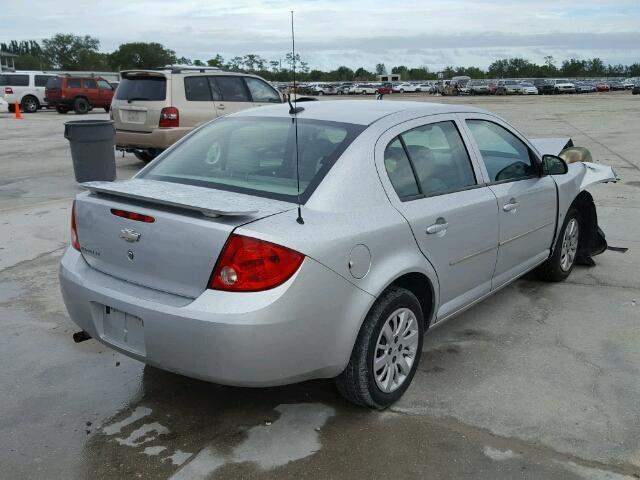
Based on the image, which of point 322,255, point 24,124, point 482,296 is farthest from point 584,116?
point 322,255

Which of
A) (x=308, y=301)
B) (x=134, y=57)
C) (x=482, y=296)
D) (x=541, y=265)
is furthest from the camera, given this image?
(x=134, y=57)

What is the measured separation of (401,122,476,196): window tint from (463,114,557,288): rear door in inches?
7.4

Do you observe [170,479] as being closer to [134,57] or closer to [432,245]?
[432,245]

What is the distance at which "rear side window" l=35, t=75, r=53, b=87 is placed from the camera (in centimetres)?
3055

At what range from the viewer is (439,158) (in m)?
3.79

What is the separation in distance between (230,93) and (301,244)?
9402 mm

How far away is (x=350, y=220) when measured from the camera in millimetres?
3002

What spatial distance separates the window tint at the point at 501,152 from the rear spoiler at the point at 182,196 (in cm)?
184

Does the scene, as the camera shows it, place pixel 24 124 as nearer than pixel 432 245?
No

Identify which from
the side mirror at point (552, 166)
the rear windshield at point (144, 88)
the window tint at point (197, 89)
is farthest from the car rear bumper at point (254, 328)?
the window tint at point (197, 89)

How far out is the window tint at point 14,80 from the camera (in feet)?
97.7

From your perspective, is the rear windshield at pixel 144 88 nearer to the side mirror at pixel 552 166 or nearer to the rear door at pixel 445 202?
the side mirror at pixel 552 166

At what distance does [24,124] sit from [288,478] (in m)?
23.6

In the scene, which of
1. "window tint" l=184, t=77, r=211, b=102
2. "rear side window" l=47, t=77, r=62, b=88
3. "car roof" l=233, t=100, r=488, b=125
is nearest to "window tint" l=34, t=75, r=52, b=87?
"rear side window" l=47, t=77, r=62, b=88
